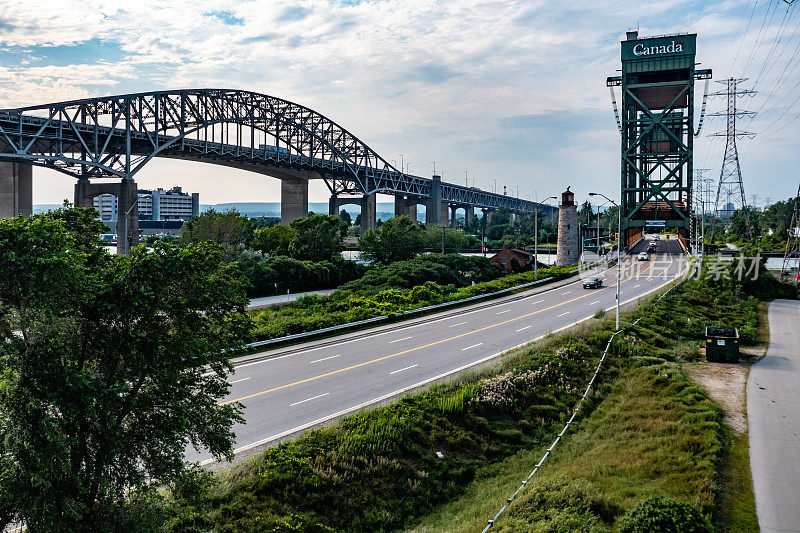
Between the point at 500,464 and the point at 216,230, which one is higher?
the point at 216,230

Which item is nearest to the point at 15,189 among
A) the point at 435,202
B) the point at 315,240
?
the point at 315,240

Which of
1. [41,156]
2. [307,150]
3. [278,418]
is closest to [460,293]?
[278,418]

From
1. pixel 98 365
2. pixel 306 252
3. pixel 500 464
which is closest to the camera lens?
pixel 98 365

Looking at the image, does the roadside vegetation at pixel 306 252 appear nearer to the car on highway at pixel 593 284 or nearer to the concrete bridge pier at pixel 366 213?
the car on highway at pixel 593 284

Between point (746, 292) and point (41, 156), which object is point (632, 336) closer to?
point (746, 292)

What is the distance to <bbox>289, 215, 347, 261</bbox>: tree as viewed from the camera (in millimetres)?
67938

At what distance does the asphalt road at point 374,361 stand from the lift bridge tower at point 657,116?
37798mm

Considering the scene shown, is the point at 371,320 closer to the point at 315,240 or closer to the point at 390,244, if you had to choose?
the point at 315,240

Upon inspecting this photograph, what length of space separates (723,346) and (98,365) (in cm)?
2726

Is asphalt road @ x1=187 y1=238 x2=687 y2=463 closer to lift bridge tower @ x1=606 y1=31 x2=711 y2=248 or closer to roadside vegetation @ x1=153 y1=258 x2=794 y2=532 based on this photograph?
roadside vegetation @ x1=153 y1=258 x2=794 y2=532

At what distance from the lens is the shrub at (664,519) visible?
1130 cm

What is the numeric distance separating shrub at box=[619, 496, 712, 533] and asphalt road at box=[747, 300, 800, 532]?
7.37 feet

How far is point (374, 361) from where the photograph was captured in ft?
89.8

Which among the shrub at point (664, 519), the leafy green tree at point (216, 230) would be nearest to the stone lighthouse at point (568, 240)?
the leafy green tree at point (216, 230)
